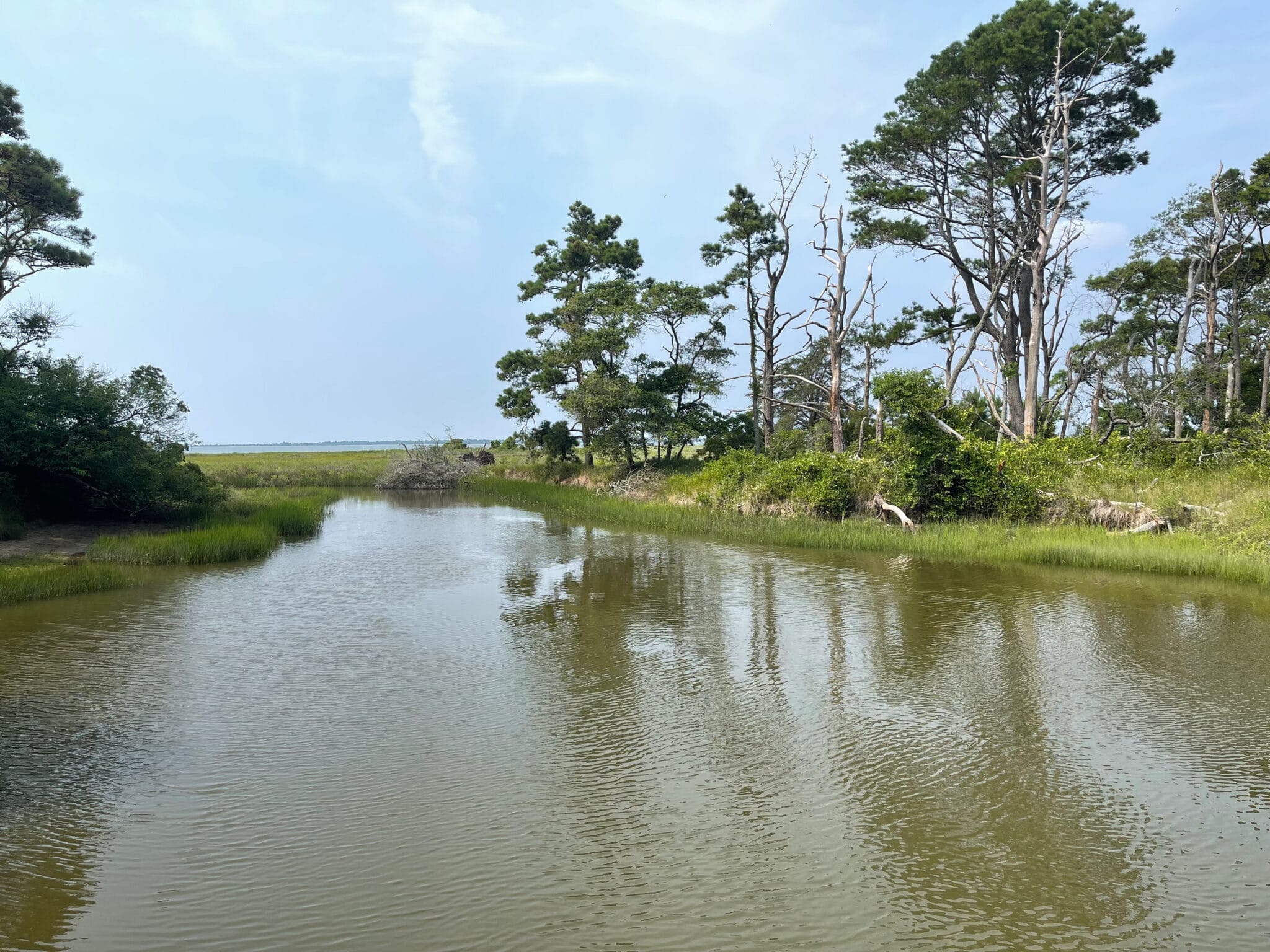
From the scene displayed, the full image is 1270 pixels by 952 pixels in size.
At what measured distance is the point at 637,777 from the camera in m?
4.85

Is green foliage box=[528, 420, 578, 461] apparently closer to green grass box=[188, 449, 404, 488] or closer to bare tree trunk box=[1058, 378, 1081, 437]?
green grass box=[188, 449, 404, 488]

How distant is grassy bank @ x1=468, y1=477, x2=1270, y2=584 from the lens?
36.8ft

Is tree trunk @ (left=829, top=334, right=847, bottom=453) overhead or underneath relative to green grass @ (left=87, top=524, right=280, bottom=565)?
overhead

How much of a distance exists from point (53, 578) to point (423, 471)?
69.0ft

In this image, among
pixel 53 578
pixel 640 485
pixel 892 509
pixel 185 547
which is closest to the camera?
pixel 53 578

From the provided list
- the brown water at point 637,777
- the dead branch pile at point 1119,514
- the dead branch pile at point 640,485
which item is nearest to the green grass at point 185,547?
the brown water at point 637,777

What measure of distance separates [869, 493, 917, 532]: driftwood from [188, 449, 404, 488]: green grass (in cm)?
1847

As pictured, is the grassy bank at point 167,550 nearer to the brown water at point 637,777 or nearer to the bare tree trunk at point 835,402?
the brown water at point 637,777

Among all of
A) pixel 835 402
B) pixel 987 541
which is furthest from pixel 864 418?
pixel 987 541

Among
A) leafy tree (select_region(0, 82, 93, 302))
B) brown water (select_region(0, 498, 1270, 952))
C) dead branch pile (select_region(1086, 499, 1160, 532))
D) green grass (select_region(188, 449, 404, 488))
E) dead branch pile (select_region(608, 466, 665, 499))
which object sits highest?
leafy tree (select_region(0, 82, 93, 302))

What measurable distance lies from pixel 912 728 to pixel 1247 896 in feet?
7.41

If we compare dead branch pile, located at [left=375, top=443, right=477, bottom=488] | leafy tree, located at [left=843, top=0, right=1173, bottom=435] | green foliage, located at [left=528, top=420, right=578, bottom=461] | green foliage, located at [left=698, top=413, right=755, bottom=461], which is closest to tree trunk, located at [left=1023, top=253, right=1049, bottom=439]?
leafy tree, located at [left=843, top=0, right=1173, bottom=435]

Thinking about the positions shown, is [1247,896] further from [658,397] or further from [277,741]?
[658,397]

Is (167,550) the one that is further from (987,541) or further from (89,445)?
(987,541)
